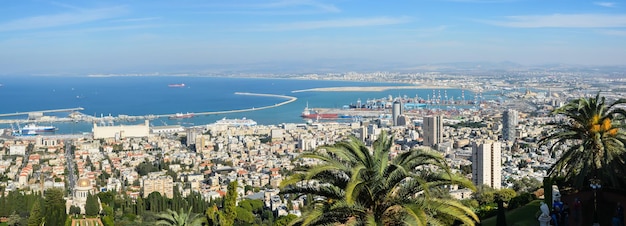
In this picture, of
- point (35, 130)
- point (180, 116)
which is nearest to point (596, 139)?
point (35, 130)

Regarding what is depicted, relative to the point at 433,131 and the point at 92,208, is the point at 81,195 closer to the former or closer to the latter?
the point at 92,208

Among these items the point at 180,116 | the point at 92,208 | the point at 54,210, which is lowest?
the point at 180,116

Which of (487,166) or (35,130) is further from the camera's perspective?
(35,130)

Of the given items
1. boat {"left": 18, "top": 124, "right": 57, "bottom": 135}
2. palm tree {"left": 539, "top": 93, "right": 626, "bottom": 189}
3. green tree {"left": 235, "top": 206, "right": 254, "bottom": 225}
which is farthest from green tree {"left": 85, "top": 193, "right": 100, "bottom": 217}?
boat {"left": 18, "top": 124, "right": 57, "bottom": 135}

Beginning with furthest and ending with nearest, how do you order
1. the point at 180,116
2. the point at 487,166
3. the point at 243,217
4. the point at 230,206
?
the point at 180,116, the point at 487,166, the point at 243,217, the point at 230,206

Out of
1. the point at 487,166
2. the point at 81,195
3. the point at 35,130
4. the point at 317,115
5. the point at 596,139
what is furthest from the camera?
the point at 317,115

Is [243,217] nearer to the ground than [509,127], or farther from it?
farther from it

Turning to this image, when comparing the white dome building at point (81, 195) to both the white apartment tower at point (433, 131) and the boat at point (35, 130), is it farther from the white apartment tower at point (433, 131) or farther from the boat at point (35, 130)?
the boat at point (35, 130)
